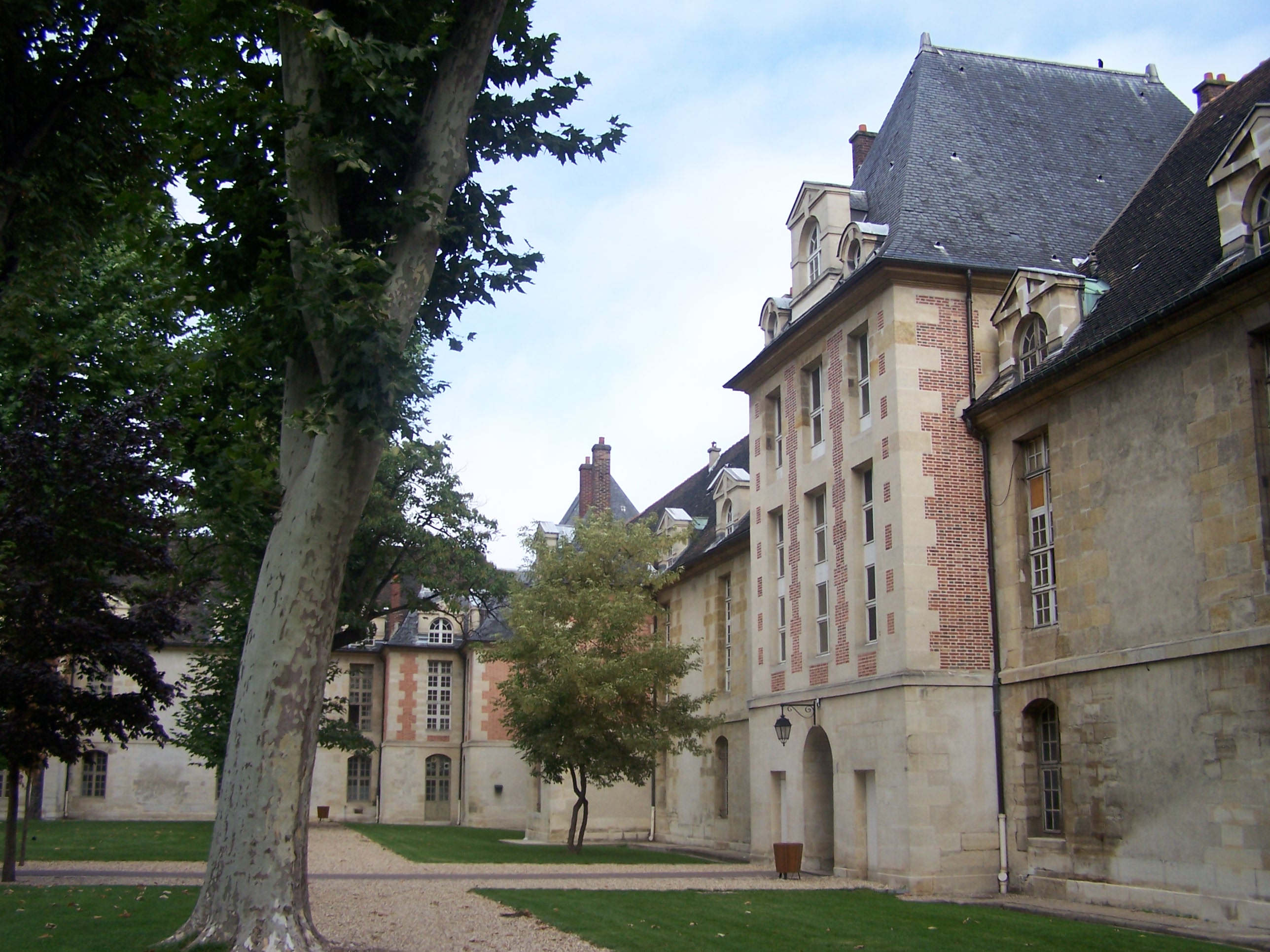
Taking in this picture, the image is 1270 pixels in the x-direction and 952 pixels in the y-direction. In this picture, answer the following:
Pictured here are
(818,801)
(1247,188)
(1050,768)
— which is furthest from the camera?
(818,801)

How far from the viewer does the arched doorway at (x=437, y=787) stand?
47.1 m

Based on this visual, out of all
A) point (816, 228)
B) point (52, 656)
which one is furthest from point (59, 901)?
point (816, 228)

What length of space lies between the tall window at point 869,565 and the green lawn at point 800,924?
4581mm

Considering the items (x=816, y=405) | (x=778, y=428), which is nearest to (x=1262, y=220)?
(x=816, y=405)

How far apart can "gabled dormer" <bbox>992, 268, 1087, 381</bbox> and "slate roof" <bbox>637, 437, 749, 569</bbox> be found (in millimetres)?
9262

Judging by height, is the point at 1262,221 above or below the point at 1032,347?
above

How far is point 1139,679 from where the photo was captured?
15.3 m

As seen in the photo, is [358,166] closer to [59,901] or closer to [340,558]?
[340,558]

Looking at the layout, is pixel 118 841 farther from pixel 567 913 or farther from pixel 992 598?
pixel 992 598

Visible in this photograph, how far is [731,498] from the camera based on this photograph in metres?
29.5

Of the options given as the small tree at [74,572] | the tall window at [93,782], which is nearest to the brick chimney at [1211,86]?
the small tree at [74,572]

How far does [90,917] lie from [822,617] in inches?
522

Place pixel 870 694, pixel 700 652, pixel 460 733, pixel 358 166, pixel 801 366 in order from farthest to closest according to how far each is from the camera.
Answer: pixel 460 733, pixel 700 652, pixel 801 366, pixel 870 694, pixel 358 166

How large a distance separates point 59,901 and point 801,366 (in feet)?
50.1
